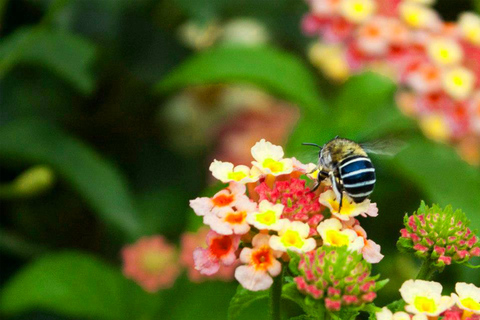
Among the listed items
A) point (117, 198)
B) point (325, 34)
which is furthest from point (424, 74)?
point (117, 198)

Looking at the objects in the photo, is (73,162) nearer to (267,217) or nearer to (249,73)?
(249,73)

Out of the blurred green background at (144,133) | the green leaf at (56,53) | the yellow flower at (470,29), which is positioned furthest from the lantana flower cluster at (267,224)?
the yellow flower at (470,29)

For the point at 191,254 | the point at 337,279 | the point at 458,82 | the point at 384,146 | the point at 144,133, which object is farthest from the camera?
the point at 144,133

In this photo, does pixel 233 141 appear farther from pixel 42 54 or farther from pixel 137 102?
pixel 42 54

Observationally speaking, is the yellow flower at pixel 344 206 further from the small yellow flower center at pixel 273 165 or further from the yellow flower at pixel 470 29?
the yellow flower at pixel 470 29

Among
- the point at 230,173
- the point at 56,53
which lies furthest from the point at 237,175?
the point at 56,53

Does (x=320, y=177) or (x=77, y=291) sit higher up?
(x=320, y=177)

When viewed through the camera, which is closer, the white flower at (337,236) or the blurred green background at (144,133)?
the white flower at (337,236)
